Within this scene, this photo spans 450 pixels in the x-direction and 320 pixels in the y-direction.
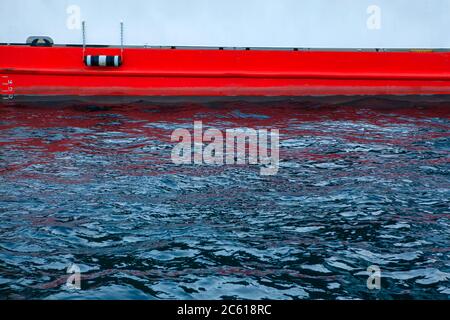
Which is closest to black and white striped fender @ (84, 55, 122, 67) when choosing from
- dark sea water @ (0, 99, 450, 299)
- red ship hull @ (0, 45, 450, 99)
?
red ship hull @ (0, 45, 450, 99)

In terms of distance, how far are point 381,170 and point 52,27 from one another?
25.1 ft

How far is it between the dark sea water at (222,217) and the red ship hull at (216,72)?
101 inches

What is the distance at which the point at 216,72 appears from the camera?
11430 millimetres

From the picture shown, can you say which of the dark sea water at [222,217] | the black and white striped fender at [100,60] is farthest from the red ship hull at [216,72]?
the dark sea water at [222,217]

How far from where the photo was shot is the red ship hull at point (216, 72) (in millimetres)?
11328

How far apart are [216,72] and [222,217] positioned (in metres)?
6.54

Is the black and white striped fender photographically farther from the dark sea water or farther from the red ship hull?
the dark sea water

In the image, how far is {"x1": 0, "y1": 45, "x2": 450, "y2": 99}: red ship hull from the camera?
1133cm

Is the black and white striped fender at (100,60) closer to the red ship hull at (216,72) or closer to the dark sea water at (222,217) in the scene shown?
the red ship hull at (216,72)

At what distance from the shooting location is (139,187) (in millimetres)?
6141

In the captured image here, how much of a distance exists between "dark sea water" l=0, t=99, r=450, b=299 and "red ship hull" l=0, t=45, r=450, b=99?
256 centimetres

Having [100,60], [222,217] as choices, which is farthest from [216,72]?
[222,217]

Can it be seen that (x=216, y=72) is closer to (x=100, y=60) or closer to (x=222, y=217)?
(x=100, y=60)
